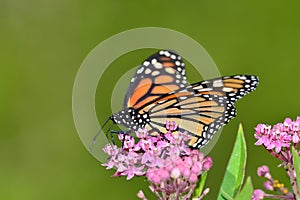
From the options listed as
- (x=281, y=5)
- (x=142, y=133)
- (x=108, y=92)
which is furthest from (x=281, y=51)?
(x=142, y=133)

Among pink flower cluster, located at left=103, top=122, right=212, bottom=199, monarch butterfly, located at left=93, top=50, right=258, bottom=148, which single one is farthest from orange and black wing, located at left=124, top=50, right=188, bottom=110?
pink flower cluster, located at left=103, top=122, right=212, bottom=199

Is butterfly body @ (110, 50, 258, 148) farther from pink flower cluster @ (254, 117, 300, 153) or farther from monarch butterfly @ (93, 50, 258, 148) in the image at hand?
pink flower cluster @ (254, 117, 300, 153)

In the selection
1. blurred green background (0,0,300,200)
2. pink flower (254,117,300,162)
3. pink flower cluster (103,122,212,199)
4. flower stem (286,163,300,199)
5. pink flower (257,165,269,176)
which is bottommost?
flower stem (286,163,300,199)

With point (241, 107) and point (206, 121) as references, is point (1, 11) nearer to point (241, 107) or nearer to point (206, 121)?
point (241, 107)

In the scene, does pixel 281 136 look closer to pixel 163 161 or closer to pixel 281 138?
pixel 281 138

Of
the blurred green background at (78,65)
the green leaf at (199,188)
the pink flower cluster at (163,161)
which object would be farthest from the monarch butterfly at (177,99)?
the blurred green background at (78,65)

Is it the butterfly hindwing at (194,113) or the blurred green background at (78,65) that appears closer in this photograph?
the butterfly hindwing at (194,113)

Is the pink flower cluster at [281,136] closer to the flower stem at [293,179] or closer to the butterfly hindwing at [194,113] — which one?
the flower stem at [293,179]
